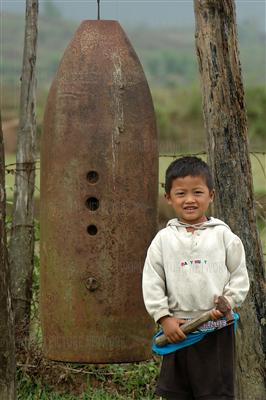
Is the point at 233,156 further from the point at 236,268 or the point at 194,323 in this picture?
the point at 194,323

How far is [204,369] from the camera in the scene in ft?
17.7

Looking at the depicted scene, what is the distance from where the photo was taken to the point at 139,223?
6.60 meters

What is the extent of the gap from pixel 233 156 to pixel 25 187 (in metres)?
2.24

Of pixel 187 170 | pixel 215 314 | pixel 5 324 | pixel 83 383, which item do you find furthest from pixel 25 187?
pixel 215 314

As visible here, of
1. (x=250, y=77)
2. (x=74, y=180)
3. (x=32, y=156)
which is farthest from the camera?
(x=250, y=77)

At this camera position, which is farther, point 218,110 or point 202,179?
point 218,110

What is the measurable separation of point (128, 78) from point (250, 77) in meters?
8.57

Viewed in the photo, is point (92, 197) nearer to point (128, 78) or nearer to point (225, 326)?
point (128, 78)

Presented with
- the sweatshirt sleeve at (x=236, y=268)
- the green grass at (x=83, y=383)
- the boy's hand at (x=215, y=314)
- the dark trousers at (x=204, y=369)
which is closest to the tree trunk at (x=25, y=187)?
the green grass at (x=83, y=383)

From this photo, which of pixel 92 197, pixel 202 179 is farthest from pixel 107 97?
pixel 202 179

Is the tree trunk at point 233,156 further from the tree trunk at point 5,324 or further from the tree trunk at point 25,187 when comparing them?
the tree trunk at point 25,187

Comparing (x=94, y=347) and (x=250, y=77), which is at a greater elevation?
(x=250, y=77)

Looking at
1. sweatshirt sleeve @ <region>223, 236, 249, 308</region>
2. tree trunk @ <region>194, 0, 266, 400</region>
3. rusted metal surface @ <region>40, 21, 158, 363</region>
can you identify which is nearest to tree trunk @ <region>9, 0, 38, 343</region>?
rusted metal surface @ <region>40, 21, 158, 363</region>

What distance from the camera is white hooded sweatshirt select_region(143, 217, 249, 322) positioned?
5.29m
